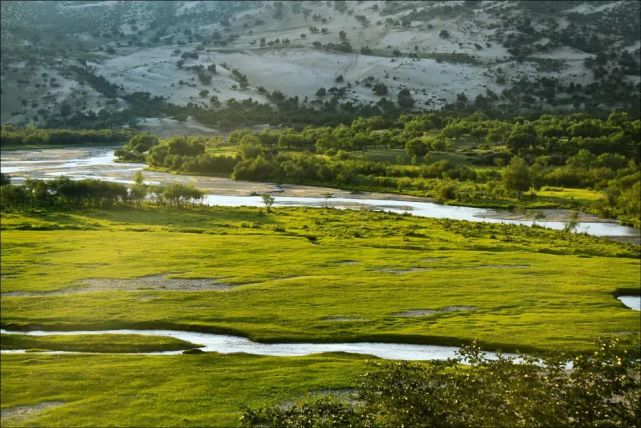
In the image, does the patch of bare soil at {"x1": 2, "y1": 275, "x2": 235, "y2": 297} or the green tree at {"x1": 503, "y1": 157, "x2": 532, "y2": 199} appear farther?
the green tree at {"x1": 503, "y1": 157, "x2": 532, "y2": 199}

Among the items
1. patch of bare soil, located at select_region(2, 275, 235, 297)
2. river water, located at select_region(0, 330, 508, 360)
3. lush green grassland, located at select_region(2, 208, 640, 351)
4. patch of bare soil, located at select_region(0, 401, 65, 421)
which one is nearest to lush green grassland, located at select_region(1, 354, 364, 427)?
patch of bare soil, located at select_region(0, 401, 65, 421)

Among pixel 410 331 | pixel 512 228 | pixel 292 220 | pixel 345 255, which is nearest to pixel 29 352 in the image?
pixel 410 331

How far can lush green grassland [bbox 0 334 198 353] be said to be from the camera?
45.6 m

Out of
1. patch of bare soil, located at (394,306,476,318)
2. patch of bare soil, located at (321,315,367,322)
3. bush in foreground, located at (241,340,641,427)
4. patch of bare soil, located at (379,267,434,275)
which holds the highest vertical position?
bush in foreground, located at (241,340,641,427)

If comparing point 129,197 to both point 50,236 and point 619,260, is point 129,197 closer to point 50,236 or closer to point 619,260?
point 50,236

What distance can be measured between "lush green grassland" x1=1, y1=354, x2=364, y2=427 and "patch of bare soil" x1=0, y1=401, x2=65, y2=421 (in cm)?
23

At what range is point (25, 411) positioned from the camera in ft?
115

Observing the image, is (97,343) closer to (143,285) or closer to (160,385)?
(160,385)

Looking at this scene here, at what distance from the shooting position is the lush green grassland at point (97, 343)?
45625 millimetres

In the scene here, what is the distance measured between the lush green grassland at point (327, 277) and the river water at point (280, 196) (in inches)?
Answer: 458

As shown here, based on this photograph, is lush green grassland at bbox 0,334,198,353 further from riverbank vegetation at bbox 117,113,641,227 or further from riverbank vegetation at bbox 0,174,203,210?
riverbank vegetation at bbox 117,113,641,227

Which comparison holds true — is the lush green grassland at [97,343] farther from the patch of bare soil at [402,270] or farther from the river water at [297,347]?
the patch of bare soil at [402,270]

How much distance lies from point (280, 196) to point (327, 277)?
6714cm

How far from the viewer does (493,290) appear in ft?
197
